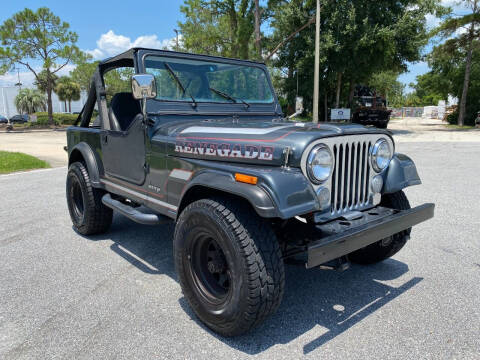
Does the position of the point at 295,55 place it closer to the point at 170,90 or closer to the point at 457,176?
the point at 457,176

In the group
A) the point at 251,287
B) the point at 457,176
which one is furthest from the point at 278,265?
the point at 457,176

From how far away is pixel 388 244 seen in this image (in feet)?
10.7

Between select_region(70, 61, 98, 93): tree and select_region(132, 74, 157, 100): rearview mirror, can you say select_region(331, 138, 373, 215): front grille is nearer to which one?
select_region(132, 74, 157, 100): rearview mirror

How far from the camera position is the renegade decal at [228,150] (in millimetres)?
2383

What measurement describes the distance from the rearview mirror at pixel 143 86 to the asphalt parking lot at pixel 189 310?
1.54m

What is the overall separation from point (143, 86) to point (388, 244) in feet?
7.84

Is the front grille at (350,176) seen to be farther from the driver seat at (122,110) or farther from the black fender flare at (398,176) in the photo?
the driver seat at (122,110)

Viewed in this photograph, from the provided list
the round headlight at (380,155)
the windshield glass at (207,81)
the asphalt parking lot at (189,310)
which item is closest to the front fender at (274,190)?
the round headlight at (380,155)

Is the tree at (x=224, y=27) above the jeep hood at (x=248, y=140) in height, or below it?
above

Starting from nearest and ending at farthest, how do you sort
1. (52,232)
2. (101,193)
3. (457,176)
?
(101,193) < (52,232) < (457,176)

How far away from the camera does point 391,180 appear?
2.86 m

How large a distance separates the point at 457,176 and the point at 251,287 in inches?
276

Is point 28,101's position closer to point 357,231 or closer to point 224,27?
point 224,27

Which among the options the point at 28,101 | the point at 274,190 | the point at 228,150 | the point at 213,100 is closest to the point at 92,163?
the point at 213,100
